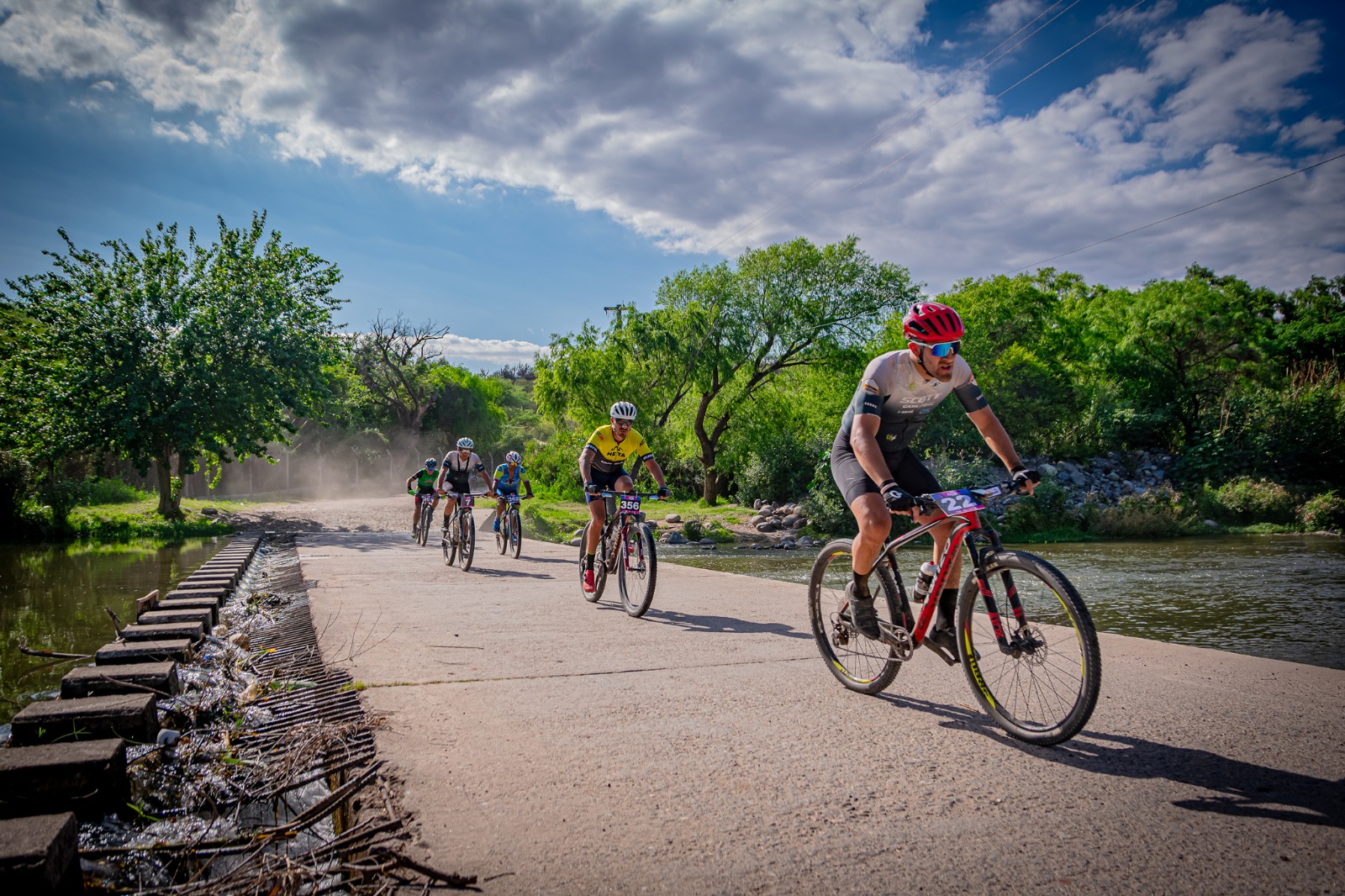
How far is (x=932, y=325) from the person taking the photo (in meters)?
4.07

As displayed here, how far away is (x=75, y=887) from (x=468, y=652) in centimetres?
338

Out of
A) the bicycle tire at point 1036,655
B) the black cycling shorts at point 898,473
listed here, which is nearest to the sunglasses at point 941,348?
the black cycling shorts at point 898,473

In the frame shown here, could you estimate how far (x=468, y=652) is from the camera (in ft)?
18.3

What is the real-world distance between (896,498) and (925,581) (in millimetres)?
672

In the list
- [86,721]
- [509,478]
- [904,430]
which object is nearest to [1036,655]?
[904,430]

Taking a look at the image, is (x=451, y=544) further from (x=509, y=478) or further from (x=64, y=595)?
(x=64, y=595)

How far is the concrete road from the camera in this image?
7.69ft

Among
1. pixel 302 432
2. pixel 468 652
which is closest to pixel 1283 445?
pixel 468 652

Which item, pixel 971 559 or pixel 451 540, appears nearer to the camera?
pixel 971 559

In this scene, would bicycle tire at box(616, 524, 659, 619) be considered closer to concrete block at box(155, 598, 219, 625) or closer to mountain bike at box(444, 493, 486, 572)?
concrete block at box(155, 598, 219, 625)

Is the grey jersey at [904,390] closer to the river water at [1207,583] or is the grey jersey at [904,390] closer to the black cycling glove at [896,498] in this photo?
the black cycling glove at [896,498]

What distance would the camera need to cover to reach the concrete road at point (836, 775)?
234 cm

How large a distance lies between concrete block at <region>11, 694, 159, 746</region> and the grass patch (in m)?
21.8

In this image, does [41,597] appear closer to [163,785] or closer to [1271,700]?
[163,785]
